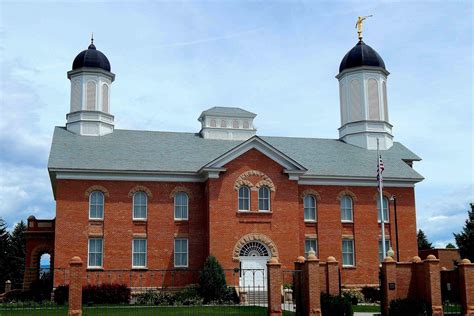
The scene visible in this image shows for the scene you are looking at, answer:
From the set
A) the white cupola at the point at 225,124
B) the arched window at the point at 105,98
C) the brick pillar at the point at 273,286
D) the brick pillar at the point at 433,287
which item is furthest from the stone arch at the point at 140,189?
the brick pillar at the point at 433,287

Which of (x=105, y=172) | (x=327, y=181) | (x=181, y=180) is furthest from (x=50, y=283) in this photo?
(x=327, y=181)

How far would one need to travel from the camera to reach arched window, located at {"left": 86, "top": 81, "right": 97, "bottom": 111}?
42.9 meters

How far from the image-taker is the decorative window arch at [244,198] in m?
37.8

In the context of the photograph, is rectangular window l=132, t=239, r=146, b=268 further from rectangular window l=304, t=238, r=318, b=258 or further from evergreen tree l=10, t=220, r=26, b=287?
evergreen tree l=10, t=220, r=26, b=287

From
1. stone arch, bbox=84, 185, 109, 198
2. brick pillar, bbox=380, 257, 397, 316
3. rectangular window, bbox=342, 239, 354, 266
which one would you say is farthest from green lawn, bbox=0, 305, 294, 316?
rectangular window, bbox=342, 239, 354, 266

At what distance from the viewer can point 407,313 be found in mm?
24750

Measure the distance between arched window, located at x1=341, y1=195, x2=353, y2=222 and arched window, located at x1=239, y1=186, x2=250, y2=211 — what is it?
6897 millimetres

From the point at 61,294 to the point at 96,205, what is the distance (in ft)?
18.7

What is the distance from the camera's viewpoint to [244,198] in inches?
1494

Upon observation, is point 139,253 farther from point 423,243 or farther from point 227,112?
point 423,243

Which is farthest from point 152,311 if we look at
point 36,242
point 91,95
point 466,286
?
point 91,95

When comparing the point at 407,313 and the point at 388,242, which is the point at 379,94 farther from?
the point at 407,313

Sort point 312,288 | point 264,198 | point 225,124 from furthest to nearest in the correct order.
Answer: point 225,124
point 264,198
point 312,288

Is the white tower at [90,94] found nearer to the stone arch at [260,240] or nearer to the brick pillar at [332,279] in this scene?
the stone arch at [260,240]
